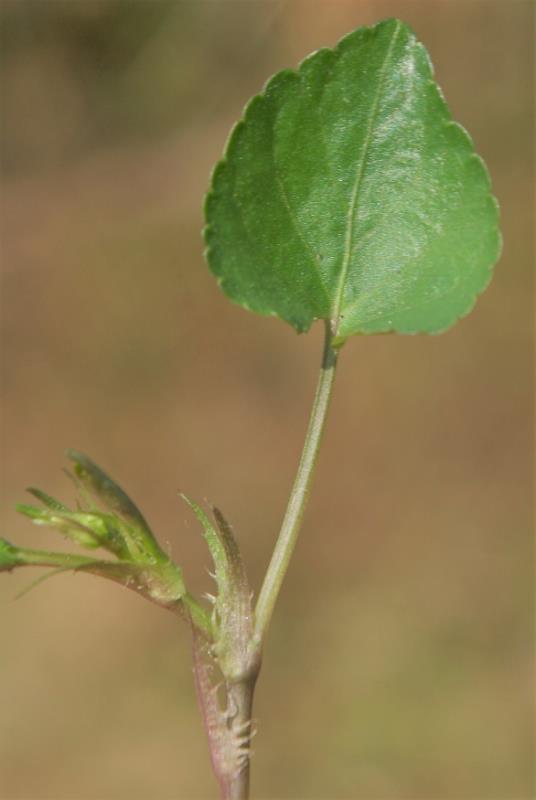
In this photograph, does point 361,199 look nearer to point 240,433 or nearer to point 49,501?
point 49,501

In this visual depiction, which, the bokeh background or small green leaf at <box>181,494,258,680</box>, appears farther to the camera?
the bokeh background

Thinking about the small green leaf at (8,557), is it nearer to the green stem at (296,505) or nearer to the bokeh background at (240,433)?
the green stem at (296,505)

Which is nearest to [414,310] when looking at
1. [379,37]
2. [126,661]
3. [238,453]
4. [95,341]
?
[379,37]

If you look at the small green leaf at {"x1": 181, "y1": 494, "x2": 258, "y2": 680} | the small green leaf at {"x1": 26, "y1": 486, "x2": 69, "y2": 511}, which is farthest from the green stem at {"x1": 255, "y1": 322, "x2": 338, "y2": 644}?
the small green leaf at {"x1": 26, "y1": 486, "x2": 69, "y2": 511}

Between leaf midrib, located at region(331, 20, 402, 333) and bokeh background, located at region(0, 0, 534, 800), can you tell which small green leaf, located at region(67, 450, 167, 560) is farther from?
bokeh background, located at region(0, 0, 534, 800)

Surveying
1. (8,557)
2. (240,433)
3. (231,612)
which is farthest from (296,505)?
(240,433)

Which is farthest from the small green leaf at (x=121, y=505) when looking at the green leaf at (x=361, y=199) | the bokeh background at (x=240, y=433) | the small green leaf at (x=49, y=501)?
the bokeh background at (x=240, y=433)

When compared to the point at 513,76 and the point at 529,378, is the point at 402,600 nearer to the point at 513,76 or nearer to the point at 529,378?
the point at 529,378

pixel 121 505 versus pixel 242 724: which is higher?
pixel 121 505

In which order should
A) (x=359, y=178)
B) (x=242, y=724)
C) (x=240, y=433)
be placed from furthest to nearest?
(x=240, y=433) → (x=359, y=178) → (x=242, y=724)
